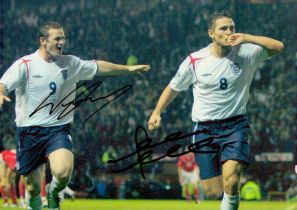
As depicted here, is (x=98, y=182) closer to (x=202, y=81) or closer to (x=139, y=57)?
(x=139, y=57)

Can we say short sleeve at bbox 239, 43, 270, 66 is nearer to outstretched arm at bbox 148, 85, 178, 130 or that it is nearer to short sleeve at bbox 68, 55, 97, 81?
outstretched arm at bbox 148, 85, 178, 130

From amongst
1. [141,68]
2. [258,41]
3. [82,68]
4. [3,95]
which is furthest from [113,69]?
[258,41]

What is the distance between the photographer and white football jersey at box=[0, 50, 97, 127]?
888 cm

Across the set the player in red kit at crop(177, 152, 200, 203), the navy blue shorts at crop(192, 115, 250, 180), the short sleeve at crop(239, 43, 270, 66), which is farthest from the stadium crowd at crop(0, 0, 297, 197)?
the short sleeve at crop(239, 43, 270, 66)

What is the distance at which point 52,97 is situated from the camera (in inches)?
351

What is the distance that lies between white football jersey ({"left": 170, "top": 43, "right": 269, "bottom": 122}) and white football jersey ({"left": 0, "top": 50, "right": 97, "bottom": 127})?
4.93ft

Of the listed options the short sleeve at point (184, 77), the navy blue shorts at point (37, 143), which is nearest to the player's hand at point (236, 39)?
the short sleeve at point (184, 77)

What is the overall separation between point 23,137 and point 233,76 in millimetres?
2426

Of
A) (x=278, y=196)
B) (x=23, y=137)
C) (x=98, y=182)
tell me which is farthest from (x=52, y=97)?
(x=278, y=196)

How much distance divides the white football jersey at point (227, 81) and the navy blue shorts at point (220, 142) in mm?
92

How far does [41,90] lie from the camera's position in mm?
8938

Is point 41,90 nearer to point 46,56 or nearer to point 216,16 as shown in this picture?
point 46,56

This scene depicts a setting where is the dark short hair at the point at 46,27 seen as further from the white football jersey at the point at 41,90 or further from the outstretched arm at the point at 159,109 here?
the outstretched arm at the point at 159,109

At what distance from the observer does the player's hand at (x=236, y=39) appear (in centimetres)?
783
